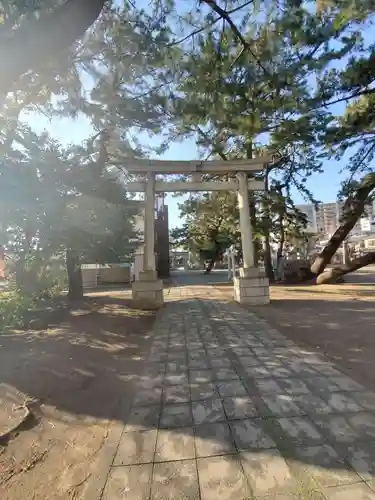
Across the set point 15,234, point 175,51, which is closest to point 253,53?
point 175,51

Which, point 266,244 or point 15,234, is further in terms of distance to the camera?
point 266,244

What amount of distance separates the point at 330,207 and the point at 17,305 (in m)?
48.6

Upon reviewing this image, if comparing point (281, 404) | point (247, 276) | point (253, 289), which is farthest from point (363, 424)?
point (247, 276)

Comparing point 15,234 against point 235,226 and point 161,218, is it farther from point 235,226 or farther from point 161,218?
point 161,218

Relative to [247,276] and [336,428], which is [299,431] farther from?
[247,276]

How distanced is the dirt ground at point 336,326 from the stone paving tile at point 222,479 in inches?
76.2

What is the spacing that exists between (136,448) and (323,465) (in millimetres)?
1200

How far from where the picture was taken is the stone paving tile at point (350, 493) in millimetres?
1633

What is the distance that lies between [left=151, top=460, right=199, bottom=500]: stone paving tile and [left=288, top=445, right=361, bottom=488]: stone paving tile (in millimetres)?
614

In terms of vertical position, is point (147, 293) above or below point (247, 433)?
above

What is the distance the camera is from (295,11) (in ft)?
14.0

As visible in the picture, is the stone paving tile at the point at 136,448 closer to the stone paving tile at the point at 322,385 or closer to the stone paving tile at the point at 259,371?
the stone paving tile at the point at 259,371

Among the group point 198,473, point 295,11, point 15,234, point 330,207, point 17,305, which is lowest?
point 198,473

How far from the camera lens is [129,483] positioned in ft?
6.05
